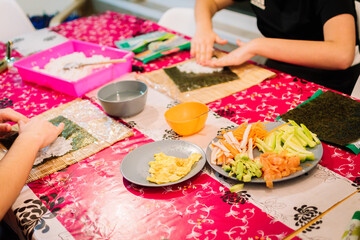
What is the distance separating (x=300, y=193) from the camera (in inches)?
37.7

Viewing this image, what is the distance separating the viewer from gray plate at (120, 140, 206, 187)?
1.03 metres

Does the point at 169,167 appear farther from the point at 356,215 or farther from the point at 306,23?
the point at 306,23

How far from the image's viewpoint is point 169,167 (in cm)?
106

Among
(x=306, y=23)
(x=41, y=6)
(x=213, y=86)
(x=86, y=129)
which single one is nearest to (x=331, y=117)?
(x=213, y=86)

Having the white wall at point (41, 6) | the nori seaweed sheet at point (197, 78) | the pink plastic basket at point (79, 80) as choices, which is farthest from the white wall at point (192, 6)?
the pink plastic basket at point (79, 80)

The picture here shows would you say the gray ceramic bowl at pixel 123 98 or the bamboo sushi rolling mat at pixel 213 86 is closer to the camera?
the gray ceramic bowl at pixel 123 98

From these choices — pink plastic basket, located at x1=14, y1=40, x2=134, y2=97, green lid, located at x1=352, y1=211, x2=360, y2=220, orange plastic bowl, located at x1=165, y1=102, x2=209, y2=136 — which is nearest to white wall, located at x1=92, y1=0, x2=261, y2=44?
pink plastic basket, located at x1=14, y1=40, x2=134, y2=97

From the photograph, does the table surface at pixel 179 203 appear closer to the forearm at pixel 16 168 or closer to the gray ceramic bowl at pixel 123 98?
the forearm at pixel 16 168

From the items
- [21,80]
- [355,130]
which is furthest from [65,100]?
[355,130]

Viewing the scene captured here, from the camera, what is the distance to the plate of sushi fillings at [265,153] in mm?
977

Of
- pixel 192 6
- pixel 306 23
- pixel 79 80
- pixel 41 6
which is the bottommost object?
pixel 41 6

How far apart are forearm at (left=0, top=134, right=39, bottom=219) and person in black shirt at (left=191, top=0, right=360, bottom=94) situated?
103cm

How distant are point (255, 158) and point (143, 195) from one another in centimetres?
37

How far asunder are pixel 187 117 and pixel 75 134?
0.46 metres
